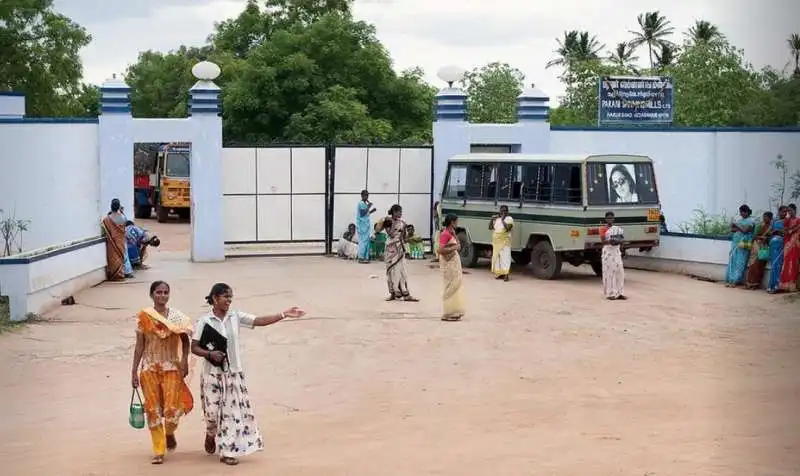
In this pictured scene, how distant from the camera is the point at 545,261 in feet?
64.9

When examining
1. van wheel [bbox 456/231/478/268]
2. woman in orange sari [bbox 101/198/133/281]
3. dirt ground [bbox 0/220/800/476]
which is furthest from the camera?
van wheel [bbox 456/231/478/268]

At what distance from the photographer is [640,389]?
37.7ft

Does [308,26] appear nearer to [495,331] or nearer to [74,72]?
[74,72]

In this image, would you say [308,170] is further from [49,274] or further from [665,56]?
[665,56]

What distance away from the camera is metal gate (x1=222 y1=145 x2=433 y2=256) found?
2270cm

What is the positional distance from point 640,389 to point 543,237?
8.50 meters

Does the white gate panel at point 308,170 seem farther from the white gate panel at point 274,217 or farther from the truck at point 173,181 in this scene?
the truck at point 173,181

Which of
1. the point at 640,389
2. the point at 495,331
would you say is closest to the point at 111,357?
the point at 495,331

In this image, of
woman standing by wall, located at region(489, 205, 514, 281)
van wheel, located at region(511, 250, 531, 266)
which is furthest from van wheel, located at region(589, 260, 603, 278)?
woman standing by wall, located at region(489, 205, 514, 281)

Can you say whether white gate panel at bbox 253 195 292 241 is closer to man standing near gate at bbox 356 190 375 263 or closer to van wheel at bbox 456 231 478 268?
man standing near gate at bbox 356 190 375 263

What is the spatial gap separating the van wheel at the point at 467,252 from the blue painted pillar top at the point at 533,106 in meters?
3.48

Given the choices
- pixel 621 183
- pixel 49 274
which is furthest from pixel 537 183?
pixel 49 274

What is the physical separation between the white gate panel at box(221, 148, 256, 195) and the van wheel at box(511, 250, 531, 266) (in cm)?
503

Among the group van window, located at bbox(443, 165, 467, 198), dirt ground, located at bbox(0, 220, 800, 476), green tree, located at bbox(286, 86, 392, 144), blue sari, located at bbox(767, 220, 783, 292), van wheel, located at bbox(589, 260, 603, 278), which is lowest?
dirt ground, located at bbox(0, 220, 800, 476)
